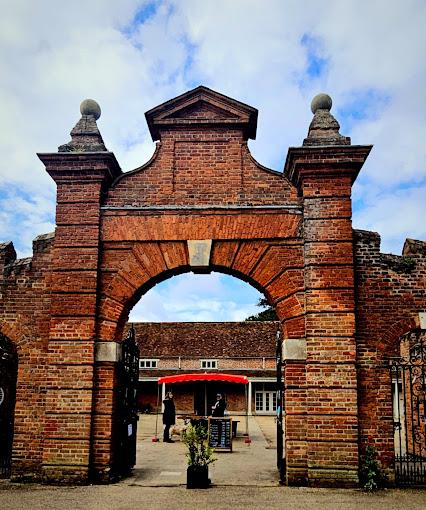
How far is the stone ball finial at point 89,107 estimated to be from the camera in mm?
10938

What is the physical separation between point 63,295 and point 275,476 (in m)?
5.33

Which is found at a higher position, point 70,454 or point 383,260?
point 383,260

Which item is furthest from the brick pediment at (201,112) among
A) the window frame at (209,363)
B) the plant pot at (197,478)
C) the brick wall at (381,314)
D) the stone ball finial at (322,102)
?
the window frame at (209,363)

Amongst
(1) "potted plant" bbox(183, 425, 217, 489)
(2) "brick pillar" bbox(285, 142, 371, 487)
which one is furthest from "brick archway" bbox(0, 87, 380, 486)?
(1) "potted plant" bbox(183, 425, 217, 489)

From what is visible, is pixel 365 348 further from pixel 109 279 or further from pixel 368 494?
pixel 109 279

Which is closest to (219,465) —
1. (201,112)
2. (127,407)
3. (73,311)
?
(127,407)

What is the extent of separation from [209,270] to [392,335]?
3432mm

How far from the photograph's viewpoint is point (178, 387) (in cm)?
3359

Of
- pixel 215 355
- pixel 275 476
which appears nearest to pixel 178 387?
pixel 215 355

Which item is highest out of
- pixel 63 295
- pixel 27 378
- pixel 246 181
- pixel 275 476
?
pixel 246 181

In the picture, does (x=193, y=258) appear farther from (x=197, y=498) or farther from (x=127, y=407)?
(x=197, y=498)

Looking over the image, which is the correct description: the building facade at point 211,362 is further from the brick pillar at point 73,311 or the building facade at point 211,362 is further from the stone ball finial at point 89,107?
the stone ball finial at point 89,107

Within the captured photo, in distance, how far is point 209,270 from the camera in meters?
10.2

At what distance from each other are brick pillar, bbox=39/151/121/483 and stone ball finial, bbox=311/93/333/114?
406cm
